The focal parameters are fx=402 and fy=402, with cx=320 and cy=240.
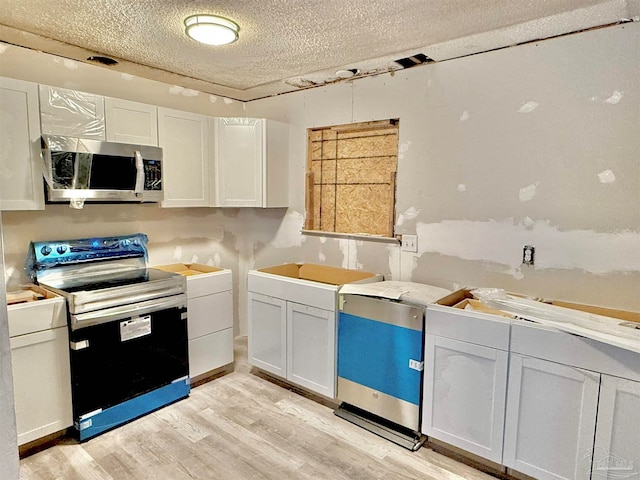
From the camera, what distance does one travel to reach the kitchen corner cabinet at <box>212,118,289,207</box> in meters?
3.30

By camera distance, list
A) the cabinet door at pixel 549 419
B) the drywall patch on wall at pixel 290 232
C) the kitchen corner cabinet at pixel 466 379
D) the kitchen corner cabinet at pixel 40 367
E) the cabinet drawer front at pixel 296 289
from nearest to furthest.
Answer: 1. the cabinet door at pixel 549 419
2. the kitchen corner cabinet at pixel 466 379
3. the kitchen corner cabinet at pixel 40 367
4. the cabinet drawer front at pixel 296 289
5. the drywall patch on wall at pixel 290 232

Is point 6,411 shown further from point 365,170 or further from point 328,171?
→ point 328,171

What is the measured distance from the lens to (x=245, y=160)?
3342 mm

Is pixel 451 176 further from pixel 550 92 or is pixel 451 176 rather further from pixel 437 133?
pixel 550 92

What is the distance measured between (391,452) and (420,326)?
75 cm

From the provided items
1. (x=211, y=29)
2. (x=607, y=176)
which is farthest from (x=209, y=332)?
(x=607, y=176)

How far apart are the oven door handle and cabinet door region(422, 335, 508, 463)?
1.67 m

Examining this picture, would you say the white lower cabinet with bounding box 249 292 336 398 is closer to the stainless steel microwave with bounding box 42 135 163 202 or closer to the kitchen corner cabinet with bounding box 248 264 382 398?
the kitchen corner cabinet with bounding box 248 264 382 398

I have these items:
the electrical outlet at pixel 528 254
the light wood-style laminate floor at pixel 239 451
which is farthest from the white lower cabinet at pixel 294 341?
the electrical outlet at pixel 528 254

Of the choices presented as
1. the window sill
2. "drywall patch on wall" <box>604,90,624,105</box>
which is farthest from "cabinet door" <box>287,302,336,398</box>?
"drywall patch on wall" <box>604,90,624,105</box>

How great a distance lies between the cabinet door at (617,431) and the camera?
1.69 meters

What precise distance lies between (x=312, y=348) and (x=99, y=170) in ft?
5.97

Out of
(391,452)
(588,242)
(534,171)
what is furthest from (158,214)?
(588,242)

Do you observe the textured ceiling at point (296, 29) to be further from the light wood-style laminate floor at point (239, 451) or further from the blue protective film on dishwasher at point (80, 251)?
the light wood-style laminate floor at point (239, 451)
